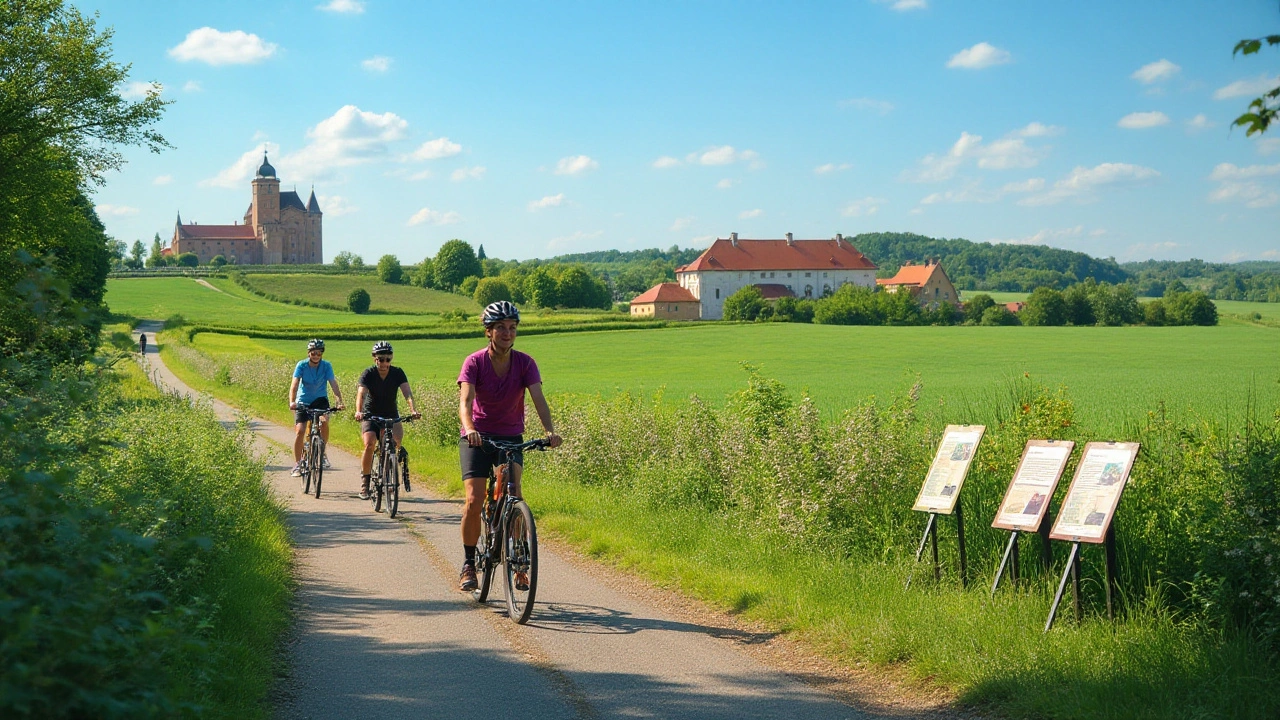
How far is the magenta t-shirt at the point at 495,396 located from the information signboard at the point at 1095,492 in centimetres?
377

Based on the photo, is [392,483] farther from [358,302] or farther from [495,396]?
[358,302]

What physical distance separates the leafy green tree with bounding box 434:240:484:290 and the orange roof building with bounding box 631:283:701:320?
3711 cm

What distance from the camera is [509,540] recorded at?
25.5 ft

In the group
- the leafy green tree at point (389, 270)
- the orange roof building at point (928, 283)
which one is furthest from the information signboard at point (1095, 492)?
the leafy green tree at point (389, 270)

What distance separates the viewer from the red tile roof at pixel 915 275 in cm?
14900

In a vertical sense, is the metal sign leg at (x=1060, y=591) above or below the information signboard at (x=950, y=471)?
below

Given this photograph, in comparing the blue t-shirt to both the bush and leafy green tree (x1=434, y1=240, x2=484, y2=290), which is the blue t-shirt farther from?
leafy green tree (x1=434, y1=240, x2=484, y2=290)

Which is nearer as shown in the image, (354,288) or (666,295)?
(666,295)

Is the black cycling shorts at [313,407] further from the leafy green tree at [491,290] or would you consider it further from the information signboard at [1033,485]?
the leafy green tree at [491,290]

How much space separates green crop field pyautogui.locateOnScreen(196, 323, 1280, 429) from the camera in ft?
105

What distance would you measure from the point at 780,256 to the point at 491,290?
42.4m

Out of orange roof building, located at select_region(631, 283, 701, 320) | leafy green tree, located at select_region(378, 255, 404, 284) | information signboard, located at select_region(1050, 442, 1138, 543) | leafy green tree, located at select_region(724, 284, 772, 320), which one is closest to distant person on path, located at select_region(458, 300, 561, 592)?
information signboard, located at select_region(1050, 442, 1138, 543)

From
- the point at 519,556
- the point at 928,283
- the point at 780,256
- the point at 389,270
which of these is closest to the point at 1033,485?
the point at 519,556

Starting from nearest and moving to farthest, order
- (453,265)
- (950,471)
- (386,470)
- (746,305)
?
(950,471), (386,470), (746,305), (453,265)
